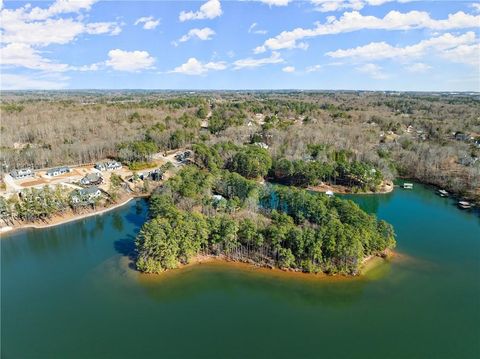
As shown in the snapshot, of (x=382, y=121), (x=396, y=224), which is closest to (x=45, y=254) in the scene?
(x=396, y=224)

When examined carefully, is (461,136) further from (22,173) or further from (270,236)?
(22,173)

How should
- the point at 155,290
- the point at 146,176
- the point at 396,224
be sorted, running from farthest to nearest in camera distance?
the point at 146,176 < the point at 396,224 < the point at 155,290

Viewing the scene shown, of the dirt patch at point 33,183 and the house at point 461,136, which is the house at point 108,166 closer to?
the dirt patch at point 33,183

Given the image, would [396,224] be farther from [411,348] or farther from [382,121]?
[382,121]

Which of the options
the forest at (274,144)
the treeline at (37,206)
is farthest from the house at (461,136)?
the treeline at (37,206)

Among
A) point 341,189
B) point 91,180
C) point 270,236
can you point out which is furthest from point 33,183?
point 341,189

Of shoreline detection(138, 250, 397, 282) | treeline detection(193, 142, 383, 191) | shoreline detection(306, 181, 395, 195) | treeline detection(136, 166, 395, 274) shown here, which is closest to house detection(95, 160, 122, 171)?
treeline detection(193, 142, 383, 191)
